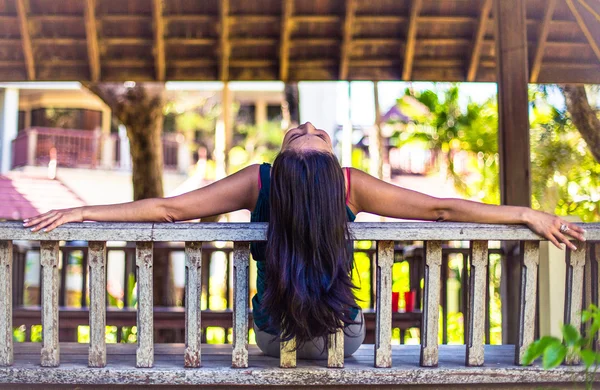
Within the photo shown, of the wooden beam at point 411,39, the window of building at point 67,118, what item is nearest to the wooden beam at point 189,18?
the wooden beam at point 411,39

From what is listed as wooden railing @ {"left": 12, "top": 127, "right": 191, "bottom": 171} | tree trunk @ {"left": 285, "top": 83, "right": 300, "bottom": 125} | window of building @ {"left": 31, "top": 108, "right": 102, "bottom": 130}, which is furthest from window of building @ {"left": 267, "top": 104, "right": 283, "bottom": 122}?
window of building @ {"left": 31, "top": 108, "right": 102, "bottom": 130}

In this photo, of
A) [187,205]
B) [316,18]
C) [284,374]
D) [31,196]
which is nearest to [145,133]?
[31,196]

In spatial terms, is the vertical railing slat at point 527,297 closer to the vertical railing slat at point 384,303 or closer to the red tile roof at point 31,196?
the vertical railing slat at point 384,303

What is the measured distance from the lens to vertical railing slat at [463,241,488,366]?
3.03 meters

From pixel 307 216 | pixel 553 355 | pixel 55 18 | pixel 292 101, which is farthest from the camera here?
pixel 292 101

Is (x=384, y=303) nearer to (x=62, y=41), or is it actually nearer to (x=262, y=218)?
(x=262, y=218)

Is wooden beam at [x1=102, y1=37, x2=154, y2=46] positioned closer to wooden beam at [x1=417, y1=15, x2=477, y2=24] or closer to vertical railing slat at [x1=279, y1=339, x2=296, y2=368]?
wooden beam at [x1=417, y1=15, x2=477, y2=24]

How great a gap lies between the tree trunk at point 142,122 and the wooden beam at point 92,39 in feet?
6.51

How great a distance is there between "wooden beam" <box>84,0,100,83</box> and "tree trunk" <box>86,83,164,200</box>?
78.1 inches

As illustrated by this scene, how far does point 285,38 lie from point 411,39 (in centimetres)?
110

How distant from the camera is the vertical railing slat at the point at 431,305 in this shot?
3.01 metres

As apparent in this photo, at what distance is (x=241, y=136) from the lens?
982 inches

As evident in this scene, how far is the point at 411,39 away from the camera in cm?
634

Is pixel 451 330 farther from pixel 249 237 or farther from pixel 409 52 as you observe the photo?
pixel 249 237
